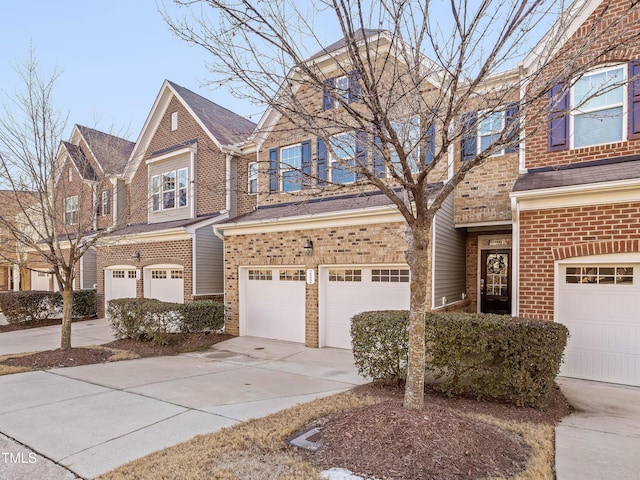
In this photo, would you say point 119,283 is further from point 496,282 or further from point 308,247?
point 496,282

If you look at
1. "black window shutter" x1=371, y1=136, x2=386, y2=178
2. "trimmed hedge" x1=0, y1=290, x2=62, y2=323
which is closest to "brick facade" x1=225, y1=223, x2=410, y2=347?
"black window shutter" x1=371, y1=136, x2=386, y2=178

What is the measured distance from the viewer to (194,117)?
14.6 m

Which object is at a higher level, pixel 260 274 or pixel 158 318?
pixel 260 274

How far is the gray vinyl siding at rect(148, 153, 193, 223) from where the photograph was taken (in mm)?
14523

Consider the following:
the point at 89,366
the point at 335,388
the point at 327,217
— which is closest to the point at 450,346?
the point at 335,388

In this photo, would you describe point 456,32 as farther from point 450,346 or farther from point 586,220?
point 586,220

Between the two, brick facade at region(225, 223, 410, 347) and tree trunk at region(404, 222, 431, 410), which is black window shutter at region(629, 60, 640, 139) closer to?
brick facade at region(225, 223, 410, 347)

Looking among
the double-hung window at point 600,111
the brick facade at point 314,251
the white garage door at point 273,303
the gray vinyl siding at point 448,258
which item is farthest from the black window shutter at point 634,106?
the white garage door at point 273,303

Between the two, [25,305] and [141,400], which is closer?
[141,400]

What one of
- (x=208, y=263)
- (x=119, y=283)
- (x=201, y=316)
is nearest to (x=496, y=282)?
(x=201, y=316)

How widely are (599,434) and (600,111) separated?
6.05 metres

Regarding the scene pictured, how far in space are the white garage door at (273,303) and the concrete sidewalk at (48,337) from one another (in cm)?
407

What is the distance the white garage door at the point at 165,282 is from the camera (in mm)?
13023

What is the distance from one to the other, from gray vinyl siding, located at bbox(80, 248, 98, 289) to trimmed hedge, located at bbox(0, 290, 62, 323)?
311 cm
